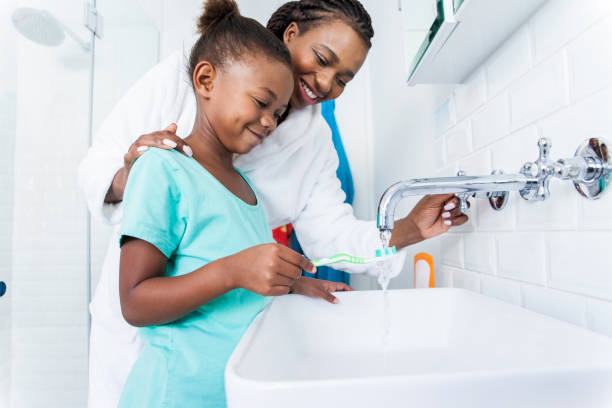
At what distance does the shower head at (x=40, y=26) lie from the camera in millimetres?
1188

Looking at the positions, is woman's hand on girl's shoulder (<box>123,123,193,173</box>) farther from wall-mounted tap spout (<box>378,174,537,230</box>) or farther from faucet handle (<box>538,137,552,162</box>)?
faucet handle (<box>538,137,552,162</box>)

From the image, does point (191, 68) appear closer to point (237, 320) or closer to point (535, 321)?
point (237, 320)

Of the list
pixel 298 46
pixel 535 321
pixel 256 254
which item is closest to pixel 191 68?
pixel 298 46

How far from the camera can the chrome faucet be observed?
486 mm

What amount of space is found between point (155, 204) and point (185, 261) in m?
0.10

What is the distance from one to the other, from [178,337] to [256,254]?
0.60 ft

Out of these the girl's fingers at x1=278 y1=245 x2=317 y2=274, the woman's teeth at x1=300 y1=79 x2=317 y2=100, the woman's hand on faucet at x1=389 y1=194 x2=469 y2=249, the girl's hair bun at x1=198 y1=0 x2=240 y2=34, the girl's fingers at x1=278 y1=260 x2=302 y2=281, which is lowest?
the girl's fingers at x1=278 y1=260 x2=302 y2=281

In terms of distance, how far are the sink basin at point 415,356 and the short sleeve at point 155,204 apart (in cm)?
18

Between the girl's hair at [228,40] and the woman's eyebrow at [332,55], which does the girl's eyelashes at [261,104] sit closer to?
the girl's hair at [228,40]

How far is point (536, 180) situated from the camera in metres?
0.56

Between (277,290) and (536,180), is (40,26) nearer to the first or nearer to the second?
(277,290)

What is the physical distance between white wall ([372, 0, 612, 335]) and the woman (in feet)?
0.38

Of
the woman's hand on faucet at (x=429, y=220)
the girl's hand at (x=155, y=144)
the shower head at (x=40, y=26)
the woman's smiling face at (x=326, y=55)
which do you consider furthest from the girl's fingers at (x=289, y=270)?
the shower head at (x=40, y=26)

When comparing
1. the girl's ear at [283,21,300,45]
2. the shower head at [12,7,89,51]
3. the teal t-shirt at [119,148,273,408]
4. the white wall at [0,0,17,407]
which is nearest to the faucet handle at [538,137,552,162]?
the teal t-shirt at [119,148,273,408]
